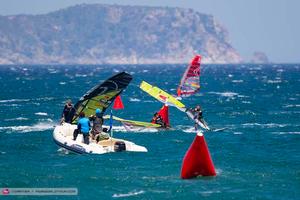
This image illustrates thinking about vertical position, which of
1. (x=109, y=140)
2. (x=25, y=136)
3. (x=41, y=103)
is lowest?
(x=41, y=103)

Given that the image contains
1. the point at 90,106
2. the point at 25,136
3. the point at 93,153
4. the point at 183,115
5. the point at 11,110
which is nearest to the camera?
the point at 93,153

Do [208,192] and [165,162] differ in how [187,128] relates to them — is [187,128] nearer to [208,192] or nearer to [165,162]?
[165,162]

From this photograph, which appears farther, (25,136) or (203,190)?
(25,136)

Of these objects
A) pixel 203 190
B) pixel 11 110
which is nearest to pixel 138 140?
pixel 203 190

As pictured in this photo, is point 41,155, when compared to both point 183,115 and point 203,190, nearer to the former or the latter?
point 203,190

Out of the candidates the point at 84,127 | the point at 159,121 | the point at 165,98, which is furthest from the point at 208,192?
the point at 165,98

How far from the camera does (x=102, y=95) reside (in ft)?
149

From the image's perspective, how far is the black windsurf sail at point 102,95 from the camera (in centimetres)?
4519

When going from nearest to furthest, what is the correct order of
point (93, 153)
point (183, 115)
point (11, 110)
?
1. point (93, 153)
2. point (183, 115)
3. point (11, 110)

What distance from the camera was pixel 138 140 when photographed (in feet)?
153

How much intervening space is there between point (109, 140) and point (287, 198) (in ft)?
40.6

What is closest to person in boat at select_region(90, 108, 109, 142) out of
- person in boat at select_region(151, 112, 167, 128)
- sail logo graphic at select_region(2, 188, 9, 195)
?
sail logo graphic at select_region(2, 188, 9, 195)

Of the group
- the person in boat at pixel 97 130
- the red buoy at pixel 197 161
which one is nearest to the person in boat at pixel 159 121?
the person in boat at pixel 97 130

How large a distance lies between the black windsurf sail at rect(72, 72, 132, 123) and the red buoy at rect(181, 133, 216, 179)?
1273cm
